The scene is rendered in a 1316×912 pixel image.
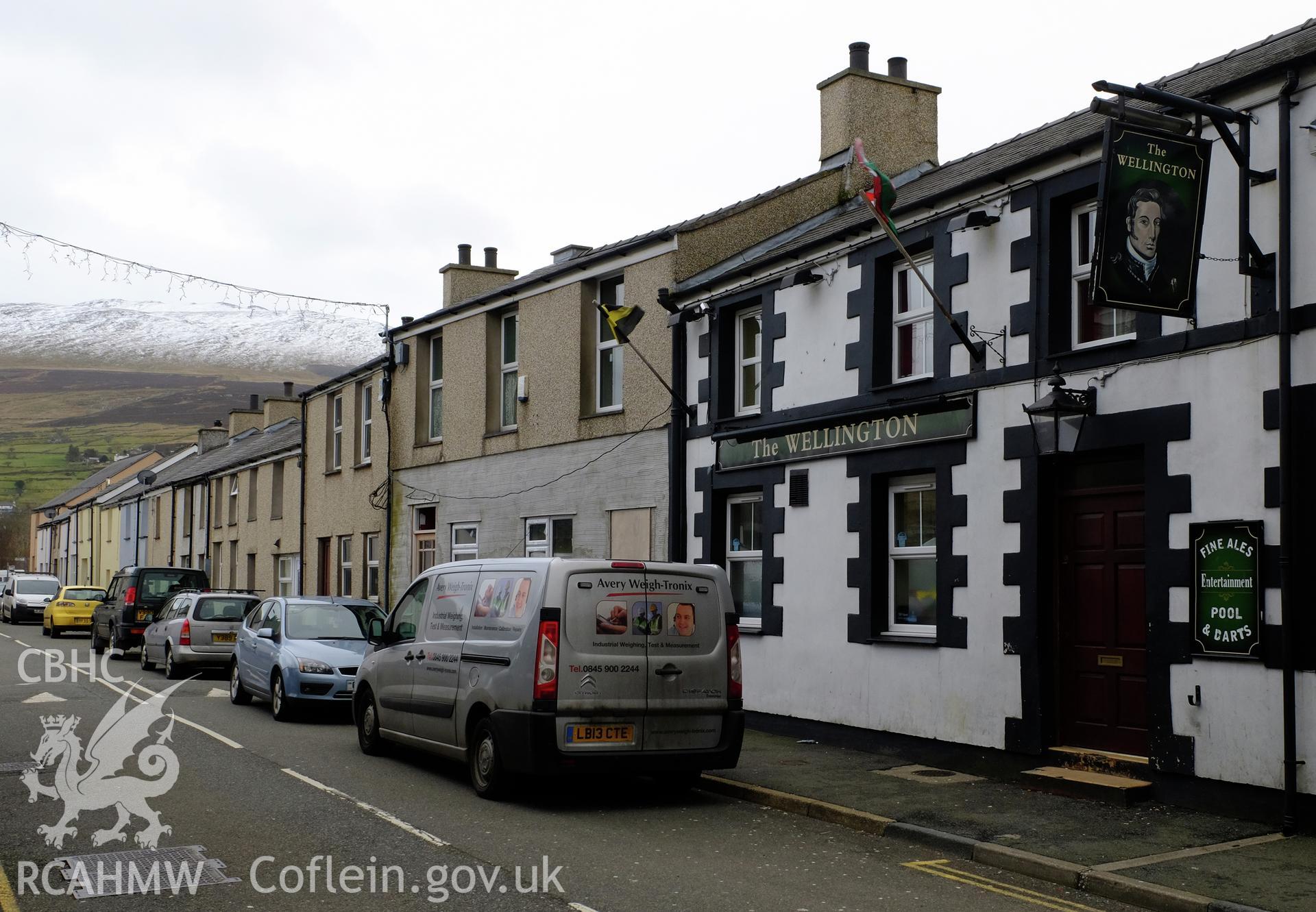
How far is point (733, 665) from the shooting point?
10.8m

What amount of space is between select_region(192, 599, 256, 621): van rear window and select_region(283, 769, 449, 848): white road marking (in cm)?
1167

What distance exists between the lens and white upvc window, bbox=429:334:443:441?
23.9 metres

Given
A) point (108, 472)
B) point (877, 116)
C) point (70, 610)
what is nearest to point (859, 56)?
point (877, 116)

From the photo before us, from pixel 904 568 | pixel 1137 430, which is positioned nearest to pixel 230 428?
pixel 904 568

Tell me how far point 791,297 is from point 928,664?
4718 millimetres

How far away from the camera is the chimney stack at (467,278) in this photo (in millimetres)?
24625

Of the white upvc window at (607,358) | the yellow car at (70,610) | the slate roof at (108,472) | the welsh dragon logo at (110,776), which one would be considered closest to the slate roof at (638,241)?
the white upvc window at (607,358)

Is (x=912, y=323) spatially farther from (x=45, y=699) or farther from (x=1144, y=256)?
(x=45, y=699)

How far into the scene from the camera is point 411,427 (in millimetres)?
24391

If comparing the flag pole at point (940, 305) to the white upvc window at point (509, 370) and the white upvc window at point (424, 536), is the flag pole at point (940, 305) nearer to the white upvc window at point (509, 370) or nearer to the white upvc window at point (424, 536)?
the white upvc window at point (509, 370)

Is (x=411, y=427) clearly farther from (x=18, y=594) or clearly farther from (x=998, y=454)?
(x=18, y=594)

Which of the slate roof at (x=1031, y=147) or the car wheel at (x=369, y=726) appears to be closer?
the slate roof at (x=1031, y=147)

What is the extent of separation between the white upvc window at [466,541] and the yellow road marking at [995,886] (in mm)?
14006

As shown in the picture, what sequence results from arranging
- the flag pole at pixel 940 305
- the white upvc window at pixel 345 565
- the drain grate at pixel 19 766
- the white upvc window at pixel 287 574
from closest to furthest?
the drain grate at pixel 19 766, the flag pole at pixel 940 305, the white upvc window at pixel 345 565, the white upvc window at pixel 287 574
